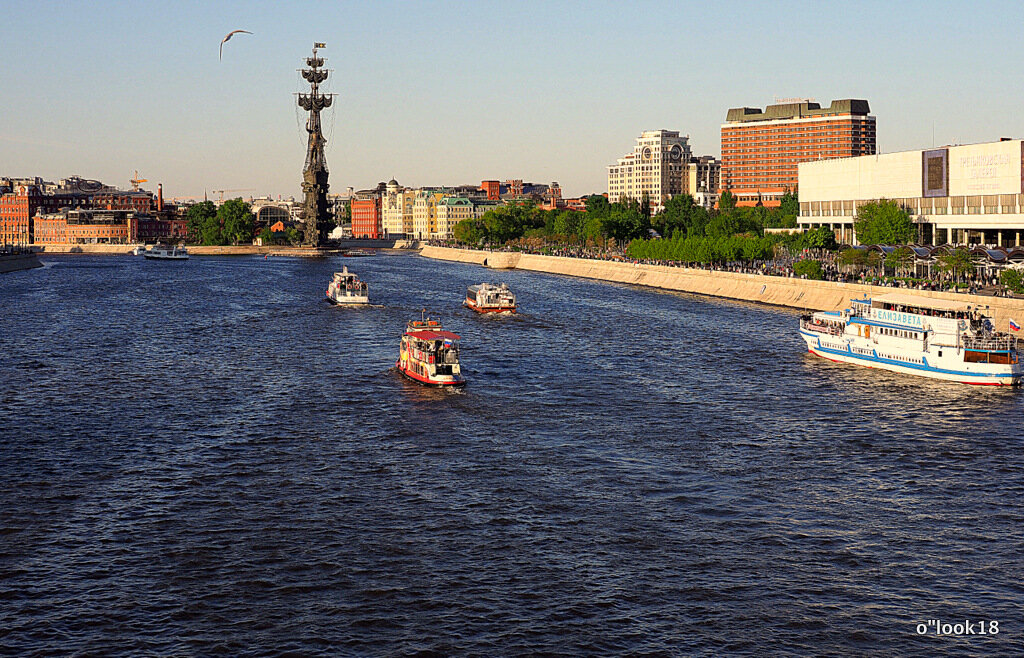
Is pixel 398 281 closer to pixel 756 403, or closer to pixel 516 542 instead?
pixel 756 403

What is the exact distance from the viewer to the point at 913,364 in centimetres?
7338

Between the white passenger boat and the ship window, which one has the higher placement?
the white passenger boat

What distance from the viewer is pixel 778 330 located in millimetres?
100125

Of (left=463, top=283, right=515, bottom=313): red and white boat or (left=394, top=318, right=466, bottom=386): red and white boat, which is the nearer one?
(left=394, top=318, right=466, bottom=386): red and white boat

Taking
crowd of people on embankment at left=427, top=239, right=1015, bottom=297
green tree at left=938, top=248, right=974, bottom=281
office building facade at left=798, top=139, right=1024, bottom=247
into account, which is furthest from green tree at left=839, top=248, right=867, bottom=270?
office building facade at left=798, top=139, right=1024, bottom=247

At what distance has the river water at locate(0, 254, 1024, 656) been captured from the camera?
101 feet

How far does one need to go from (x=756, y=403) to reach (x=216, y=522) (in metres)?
33.2

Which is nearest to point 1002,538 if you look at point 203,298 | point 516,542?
point 516,542

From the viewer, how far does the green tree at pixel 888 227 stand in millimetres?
155750

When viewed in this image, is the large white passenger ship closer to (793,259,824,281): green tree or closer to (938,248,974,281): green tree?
(938,248,974,281): green tree

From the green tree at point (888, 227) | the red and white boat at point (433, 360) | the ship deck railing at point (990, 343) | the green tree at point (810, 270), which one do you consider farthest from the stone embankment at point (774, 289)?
the red and white boat at point (433, 360)

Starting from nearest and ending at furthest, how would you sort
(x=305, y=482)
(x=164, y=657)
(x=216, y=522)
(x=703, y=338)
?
(x=164, y=657)
(x=216, y=522)
(x=305, y=482)
(x=703, y=338)

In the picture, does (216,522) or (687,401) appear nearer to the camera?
(216,522)

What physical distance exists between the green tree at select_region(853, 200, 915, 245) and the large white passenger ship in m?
78.9
